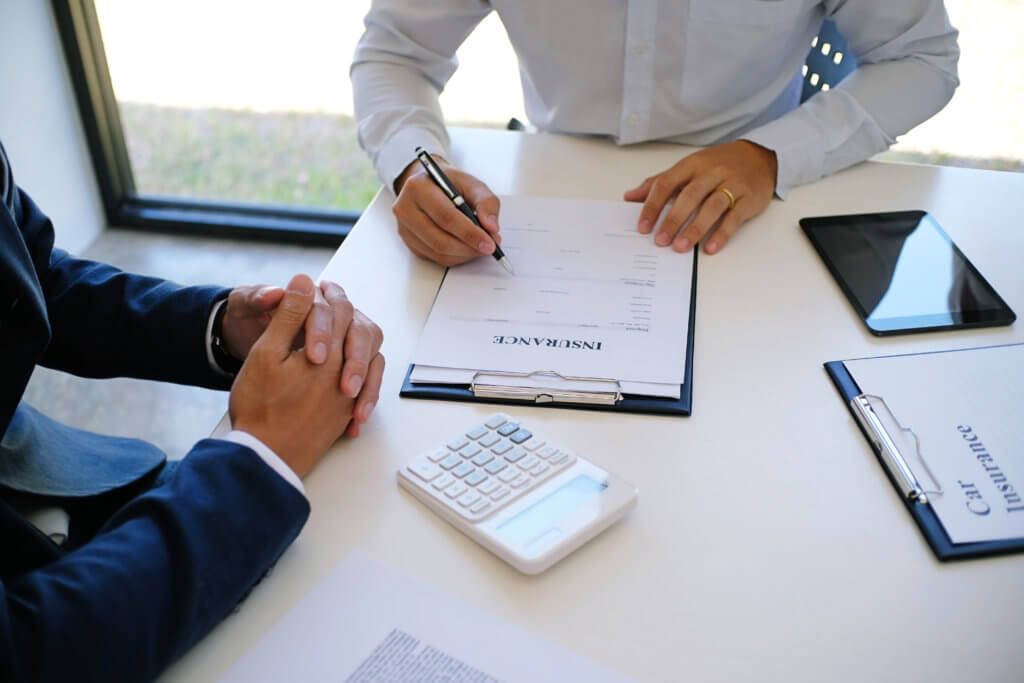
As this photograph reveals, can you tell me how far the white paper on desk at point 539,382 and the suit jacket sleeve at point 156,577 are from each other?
20 cm

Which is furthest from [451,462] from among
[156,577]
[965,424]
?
[965,424]

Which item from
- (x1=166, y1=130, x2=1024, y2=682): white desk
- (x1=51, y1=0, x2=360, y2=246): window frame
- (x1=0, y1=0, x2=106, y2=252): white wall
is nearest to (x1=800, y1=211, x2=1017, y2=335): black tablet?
(x1=166, y1=130, x2=1024, y2=682): white desk

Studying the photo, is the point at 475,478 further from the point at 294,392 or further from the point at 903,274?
the point at 903,274

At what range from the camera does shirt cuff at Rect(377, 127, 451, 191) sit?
1097 mm

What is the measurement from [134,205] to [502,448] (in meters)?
2.21

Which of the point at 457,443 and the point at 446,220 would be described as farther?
the point at 446,220

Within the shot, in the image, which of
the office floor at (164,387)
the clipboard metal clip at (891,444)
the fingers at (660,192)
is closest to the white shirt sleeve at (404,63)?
the fingers at (660,192)

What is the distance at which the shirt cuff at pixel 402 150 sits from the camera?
1097 mm

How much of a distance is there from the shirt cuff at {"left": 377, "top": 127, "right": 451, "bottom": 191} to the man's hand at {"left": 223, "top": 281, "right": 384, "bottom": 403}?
1.02 feet

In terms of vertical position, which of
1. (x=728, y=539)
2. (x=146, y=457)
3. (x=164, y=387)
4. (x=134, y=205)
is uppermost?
(x=728, y=539)

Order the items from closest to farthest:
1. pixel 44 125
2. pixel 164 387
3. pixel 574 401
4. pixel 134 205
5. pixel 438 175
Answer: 1. pixel 574 401
2. pixel 438 175
3. pixel 164 387
4. pixel 44 125
5. pixel 134 205

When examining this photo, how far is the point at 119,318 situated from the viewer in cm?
89

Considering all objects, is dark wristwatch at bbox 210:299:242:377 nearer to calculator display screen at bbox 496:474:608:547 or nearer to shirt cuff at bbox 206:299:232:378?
shirt cuff at bbox 206:299:232:378

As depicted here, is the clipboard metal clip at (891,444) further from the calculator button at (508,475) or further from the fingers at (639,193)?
the fingers at (639,193)
